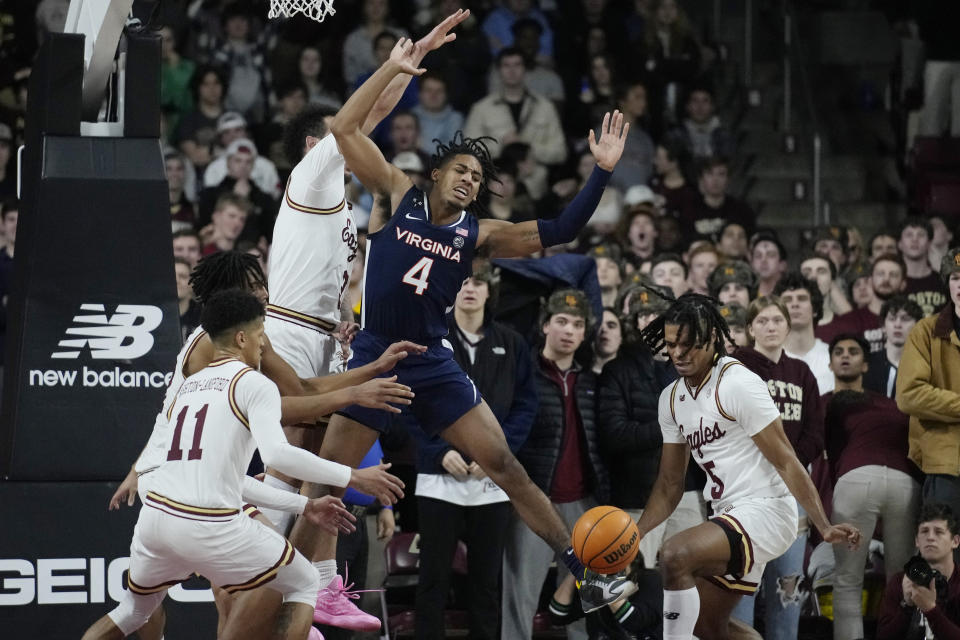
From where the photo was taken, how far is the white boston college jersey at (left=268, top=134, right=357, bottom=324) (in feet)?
26.1

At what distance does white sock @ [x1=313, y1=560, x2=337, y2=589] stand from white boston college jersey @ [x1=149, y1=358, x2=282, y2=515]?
1.21 meters

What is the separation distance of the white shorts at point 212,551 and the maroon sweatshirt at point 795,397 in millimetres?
3558

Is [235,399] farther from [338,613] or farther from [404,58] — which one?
[404,58]

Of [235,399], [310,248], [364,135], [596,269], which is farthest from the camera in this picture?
[596,269]

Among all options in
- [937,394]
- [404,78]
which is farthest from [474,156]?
[937,394]

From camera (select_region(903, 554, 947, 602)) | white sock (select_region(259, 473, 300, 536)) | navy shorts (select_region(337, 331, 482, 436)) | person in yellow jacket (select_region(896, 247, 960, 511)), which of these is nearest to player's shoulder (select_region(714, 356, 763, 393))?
navy shorts (select_region(337, 331, 482, 436))

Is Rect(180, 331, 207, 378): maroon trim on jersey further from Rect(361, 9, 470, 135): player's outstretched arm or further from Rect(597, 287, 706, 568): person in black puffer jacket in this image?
Rect(597, 287, 706, 568): person in black puffer jacket

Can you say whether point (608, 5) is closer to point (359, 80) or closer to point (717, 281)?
point (359, 80)

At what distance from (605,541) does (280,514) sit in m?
1.74

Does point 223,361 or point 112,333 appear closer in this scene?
point 223,361

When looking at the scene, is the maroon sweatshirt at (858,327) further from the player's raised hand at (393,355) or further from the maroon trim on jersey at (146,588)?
the maroon trim on jersey at (146,588)

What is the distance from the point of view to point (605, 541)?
7.43 m

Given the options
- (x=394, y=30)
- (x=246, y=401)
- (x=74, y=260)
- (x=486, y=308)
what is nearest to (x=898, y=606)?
(x=486, y=308)

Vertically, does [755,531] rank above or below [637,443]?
below
